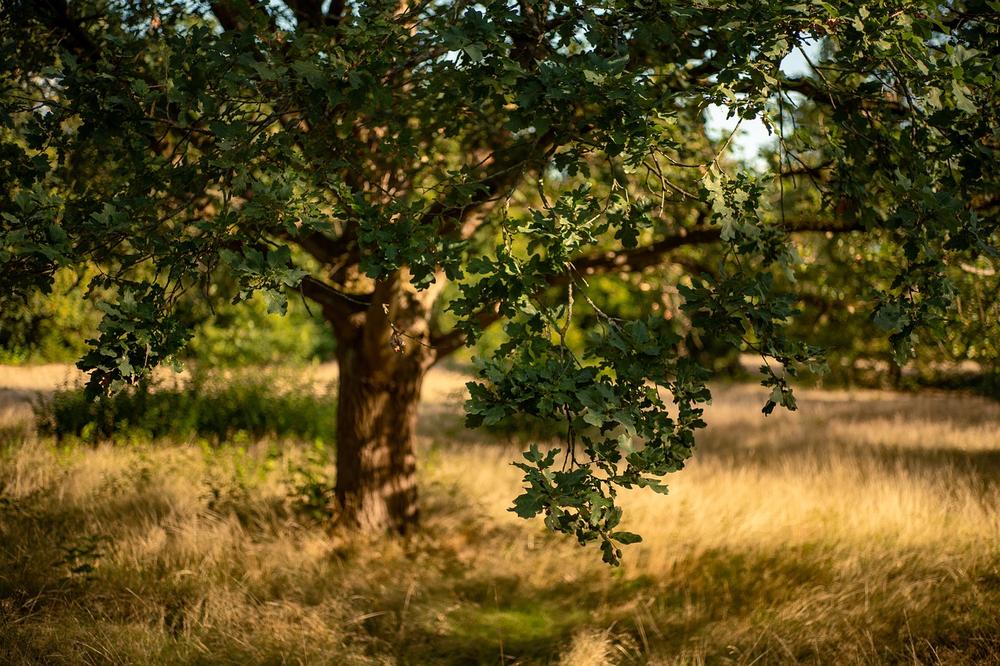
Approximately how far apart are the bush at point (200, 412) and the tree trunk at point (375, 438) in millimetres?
2187

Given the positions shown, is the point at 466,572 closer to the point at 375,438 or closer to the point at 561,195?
the point at 375,438

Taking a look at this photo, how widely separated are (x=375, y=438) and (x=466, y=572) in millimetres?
1211

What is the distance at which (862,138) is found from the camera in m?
2.87

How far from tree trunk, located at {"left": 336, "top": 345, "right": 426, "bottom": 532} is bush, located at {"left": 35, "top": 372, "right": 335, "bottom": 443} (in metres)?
2.19

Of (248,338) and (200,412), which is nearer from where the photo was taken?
(200,412)

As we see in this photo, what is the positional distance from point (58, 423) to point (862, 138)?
323 inches

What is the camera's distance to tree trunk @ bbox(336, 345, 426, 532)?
19.2 feet

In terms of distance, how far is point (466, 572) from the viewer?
5.73m

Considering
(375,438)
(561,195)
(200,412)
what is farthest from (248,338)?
(561,195)

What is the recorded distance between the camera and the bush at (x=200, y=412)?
325 inches

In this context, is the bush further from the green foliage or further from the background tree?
the background tree

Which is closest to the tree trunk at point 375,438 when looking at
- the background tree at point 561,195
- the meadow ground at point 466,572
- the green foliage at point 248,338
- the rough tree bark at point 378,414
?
the rough tree bark at point 378,414

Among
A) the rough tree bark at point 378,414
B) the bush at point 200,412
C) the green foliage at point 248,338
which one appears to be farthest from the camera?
the green foliage at point 248,338

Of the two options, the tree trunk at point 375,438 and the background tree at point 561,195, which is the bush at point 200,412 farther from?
the background tree at point 561,195
